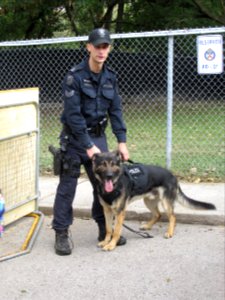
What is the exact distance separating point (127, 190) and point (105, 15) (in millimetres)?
16971

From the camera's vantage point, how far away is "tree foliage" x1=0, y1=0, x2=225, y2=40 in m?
15.8

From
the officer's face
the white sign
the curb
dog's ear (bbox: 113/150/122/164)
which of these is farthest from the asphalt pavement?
the white sign

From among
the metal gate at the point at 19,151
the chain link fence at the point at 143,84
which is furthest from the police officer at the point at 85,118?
the chain link fence at the point at 143,84

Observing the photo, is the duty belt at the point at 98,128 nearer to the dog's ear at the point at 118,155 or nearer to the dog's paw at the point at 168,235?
the dog's ear at the point at 118,155

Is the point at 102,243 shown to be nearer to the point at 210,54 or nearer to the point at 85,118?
the point at 85,118

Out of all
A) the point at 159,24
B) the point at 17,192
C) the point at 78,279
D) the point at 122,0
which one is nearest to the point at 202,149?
the point at 17,192

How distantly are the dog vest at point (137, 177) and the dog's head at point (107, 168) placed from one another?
1.27 ft

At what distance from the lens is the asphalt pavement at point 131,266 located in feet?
12.2

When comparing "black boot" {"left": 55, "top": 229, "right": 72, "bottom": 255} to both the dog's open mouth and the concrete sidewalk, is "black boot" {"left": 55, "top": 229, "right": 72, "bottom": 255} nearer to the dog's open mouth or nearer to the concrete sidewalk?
the dog's open mouth

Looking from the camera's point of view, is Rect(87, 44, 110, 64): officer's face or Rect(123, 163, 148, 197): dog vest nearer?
Rect(87, 44, 110, 64): officer's face

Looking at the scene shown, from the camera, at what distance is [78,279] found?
3990 mm

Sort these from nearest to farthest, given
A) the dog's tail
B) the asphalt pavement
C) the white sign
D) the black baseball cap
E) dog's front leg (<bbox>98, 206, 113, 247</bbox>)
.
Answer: the asphalt pavement → the black baseball cap → dog's front leg (<bbox>98, 206, 113, 247</bbox>) → the dog's tail → the white sign

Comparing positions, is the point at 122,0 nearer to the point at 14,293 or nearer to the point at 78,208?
the point at 78,208

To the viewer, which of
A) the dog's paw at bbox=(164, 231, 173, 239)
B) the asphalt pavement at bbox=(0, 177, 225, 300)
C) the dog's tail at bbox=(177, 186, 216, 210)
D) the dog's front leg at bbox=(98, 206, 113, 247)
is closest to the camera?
the asphalt pavement at bbox=(0, 177, 225, 300)
